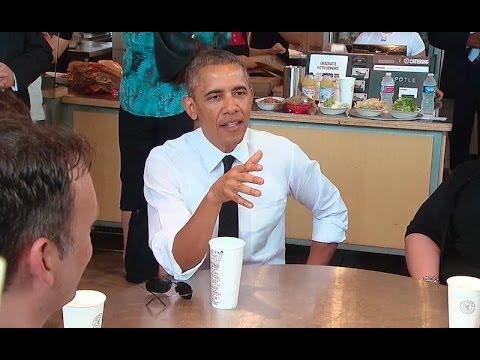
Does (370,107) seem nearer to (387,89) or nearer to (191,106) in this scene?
(387,89)

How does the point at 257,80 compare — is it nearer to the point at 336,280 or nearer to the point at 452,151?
the point at 452,151

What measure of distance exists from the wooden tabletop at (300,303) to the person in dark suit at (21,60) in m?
1.83

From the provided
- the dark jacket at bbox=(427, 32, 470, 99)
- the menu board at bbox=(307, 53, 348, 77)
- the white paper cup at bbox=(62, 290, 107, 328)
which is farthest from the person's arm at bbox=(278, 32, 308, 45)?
the white paper cup at bbox=(62, 290, 107, 328)

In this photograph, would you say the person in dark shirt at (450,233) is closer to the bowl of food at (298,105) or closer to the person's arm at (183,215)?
the person's arm at (183,215)

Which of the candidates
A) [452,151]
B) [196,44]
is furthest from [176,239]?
[452,151]

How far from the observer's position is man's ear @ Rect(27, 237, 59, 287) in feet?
2.36

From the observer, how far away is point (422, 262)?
6.59ft

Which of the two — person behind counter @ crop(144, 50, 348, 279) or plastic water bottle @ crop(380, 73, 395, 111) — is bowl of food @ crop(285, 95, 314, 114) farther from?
person behind counter @ crop(144, 50, 348, 279)

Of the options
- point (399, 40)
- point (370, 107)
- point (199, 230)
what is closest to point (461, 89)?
point (399, 40)

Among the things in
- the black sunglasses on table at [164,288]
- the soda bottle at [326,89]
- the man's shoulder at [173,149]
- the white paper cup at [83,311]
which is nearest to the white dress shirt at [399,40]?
the soda bottle at [326,89]

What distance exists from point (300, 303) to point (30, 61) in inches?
84.4

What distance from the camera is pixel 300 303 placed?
1499 millimetres

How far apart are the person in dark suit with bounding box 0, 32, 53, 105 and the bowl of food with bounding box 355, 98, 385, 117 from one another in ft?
5.22
